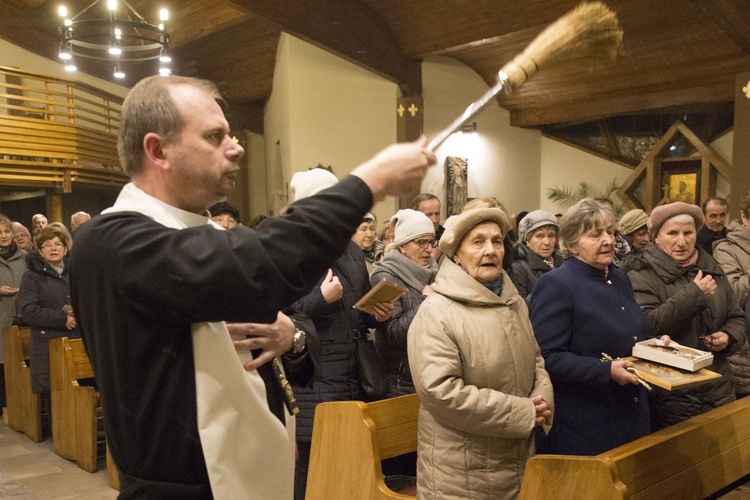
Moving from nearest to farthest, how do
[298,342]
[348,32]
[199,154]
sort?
[199,154], [298,342], [348,32]

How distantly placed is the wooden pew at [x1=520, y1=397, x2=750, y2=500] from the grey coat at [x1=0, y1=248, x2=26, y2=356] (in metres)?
4.96

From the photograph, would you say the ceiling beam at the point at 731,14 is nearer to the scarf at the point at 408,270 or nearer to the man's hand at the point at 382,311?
the scarf at the point at 408,270

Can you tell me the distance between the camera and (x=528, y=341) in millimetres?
2217

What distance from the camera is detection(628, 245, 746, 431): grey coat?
2699 mm

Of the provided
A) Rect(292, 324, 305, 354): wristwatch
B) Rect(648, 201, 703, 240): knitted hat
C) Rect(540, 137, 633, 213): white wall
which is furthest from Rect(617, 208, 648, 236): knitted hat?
Rect(540, 137, 633, 213): white wall

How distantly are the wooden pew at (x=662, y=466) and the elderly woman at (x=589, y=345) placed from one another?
0.24 metres

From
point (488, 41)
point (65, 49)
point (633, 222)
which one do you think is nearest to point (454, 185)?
point (488, 41)

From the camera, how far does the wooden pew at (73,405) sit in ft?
13.7

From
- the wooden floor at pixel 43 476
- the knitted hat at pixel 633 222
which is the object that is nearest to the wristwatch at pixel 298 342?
the wooden floor at pixel 43 476

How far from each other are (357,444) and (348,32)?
638 cm

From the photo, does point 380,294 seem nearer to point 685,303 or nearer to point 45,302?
point 685,303

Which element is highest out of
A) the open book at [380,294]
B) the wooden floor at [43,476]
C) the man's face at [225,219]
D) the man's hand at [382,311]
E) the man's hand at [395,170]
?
the man's hand at [395,170]

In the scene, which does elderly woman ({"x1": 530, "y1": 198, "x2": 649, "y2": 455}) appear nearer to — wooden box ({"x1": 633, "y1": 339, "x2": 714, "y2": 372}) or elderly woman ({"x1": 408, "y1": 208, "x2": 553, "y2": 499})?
wooden box ({"x1": 633, "y1": 339, "x2": 714, "y2": 372})

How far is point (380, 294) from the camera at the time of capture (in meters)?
2.61
